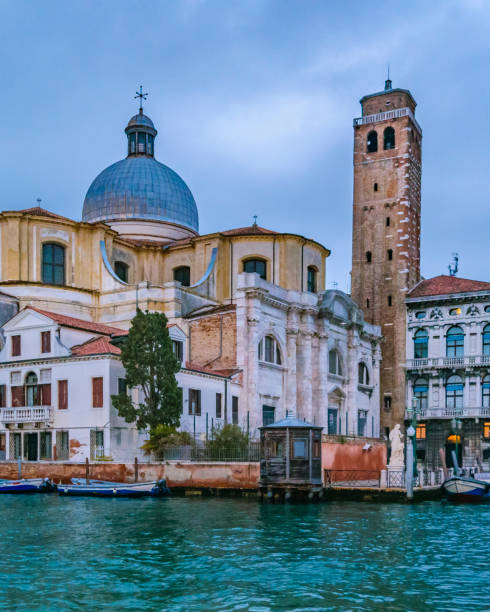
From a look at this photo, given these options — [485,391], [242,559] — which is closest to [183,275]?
[485,391]

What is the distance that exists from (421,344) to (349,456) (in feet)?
70.3

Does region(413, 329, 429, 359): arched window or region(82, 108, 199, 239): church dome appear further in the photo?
region(413, 329, 429, 359): arched window

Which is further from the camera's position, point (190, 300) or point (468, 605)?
point (190, 300)

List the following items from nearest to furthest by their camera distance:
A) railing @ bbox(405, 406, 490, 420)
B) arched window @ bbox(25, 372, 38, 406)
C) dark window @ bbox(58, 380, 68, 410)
A: dark window @ bbox(58, 380, 68, 410)
arched window @ bbox(25, 372, 38, 406)
railing @ bbox(405, 406, 490, 420)

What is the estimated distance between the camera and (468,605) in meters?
11.3

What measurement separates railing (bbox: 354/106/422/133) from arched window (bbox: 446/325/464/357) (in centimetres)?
1381

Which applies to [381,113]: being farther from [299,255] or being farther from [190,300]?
[190,300]

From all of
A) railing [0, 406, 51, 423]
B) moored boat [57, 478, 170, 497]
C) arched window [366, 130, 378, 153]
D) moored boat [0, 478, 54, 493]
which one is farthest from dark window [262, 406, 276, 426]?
arched window [366, 130, 378, 153]

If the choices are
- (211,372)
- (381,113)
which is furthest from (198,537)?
(381,113)

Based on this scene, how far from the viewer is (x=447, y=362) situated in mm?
47875

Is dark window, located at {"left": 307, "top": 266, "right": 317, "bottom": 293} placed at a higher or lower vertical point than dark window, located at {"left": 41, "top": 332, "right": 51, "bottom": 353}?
higher

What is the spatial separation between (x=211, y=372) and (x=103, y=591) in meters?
24.2

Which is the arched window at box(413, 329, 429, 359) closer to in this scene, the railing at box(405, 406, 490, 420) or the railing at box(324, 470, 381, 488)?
the railing at box(405, 406, 490, 420)

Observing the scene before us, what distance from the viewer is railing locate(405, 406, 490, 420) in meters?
46.1
